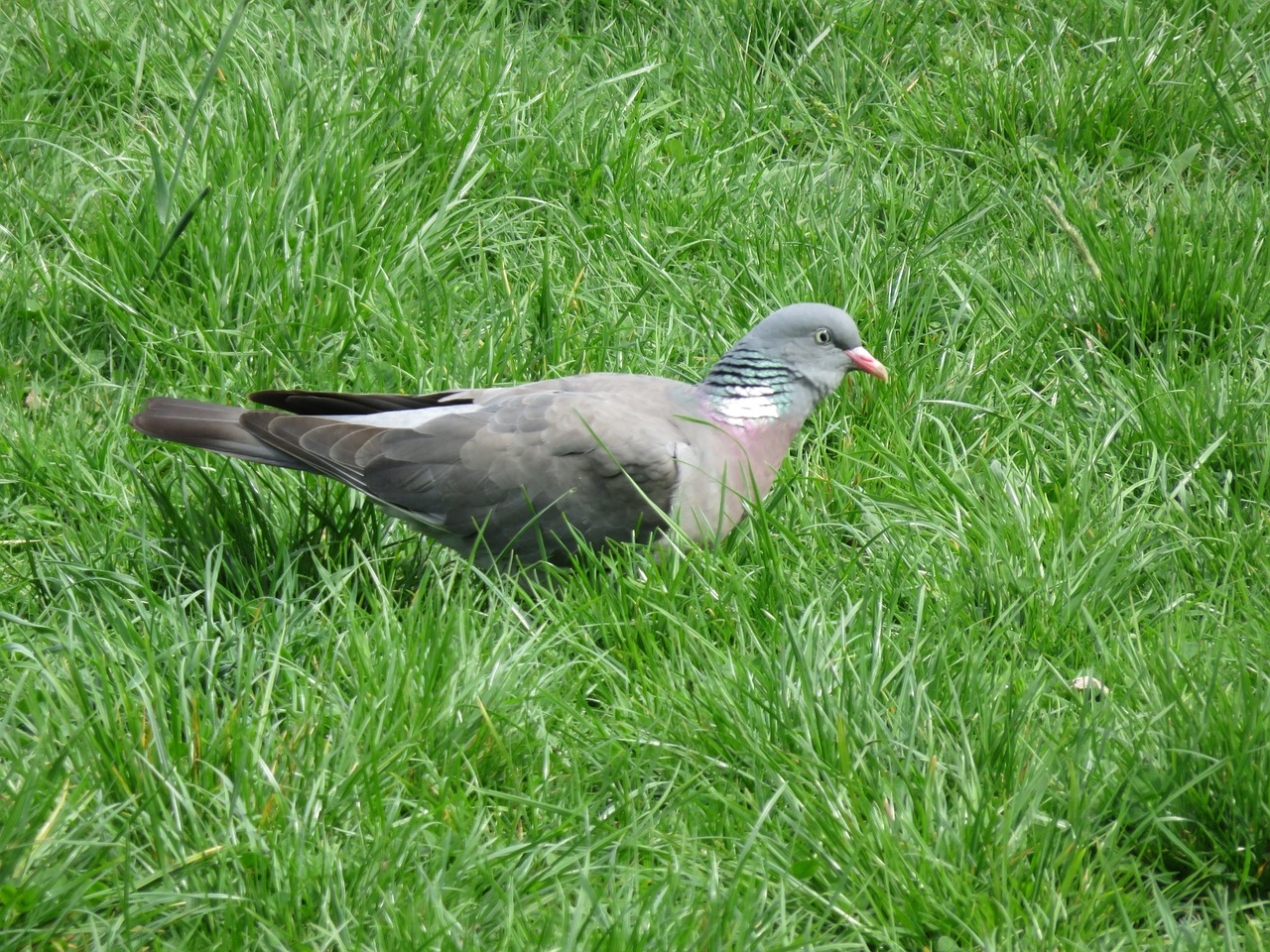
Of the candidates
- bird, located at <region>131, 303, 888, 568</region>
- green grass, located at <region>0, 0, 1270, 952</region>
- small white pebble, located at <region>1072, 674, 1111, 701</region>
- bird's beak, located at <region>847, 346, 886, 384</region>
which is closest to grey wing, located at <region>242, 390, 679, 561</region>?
bird, located at <region>131, 303, 888, 568</region>

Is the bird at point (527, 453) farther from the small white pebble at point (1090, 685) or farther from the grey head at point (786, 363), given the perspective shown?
the small white pebble at point (1090, 685)

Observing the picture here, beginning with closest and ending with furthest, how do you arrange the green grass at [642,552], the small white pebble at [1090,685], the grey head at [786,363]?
the green grass at [642,552]
the small white pebble at [1090,685]
the grey head at [786,363]

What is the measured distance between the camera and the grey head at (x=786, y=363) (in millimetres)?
3451

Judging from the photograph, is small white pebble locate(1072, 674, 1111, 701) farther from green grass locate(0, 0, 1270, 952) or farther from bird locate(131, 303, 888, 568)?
bird locate(131, 303, 888, 568)

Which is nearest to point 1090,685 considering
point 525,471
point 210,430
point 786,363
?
point 786,363

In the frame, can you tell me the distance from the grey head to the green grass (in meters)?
0.21

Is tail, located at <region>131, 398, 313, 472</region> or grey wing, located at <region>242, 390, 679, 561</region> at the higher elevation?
tail, located at <region>131, 398, 313, 472</region>

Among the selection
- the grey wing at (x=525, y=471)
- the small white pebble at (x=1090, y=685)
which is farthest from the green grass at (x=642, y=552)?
the grey wing at (x=525, y=471)

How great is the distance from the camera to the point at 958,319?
13.0 feet

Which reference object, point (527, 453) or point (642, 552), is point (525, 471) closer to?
point (527, 453)

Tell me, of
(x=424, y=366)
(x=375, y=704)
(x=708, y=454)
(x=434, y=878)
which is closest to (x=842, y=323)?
(x=708, y=454)

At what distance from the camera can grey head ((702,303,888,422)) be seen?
3451 mm

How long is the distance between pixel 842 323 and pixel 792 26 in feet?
6.56

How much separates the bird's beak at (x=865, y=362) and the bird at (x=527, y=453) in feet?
0.83
